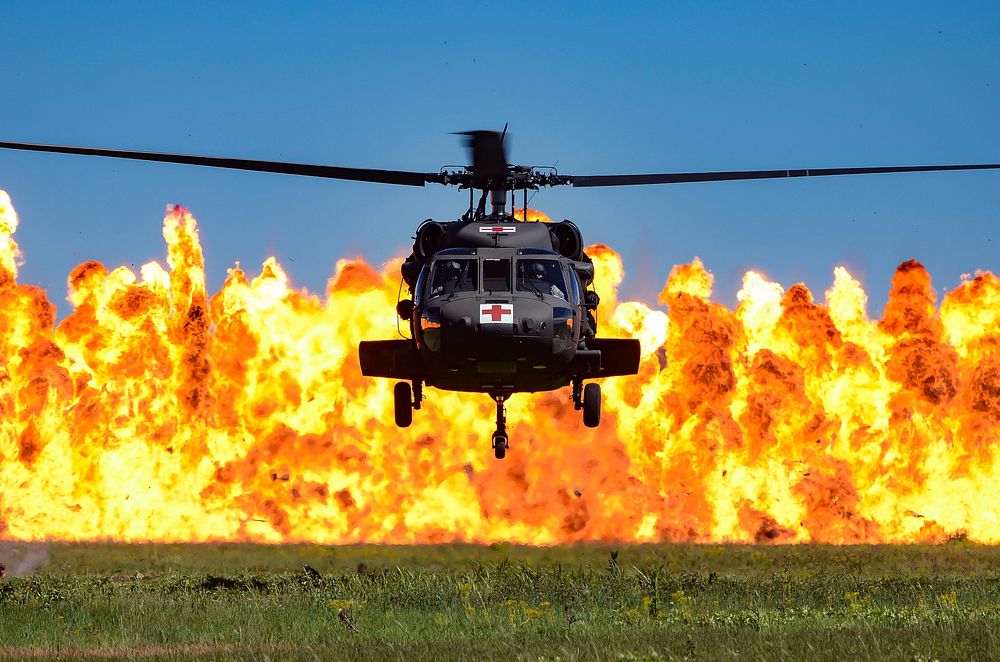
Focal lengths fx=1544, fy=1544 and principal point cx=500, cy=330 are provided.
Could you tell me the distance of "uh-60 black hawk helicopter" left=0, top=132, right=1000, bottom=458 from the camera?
3178cm

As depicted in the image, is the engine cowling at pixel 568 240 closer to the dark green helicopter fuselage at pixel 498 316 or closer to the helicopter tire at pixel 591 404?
the dark green helicopter fuselage at pixel 498 316

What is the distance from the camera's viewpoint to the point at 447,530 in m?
68.8

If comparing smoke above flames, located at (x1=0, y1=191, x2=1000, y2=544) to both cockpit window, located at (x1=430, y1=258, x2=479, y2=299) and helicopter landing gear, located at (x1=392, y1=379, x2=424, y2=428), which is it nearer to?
helicopter landing gear, located at (x1=392, y1=379, x2=424, y2=428)

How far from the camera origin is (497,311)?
3162cm

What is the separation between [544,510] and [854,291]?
56.2 ft

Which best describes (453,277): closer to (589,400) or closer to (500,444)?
(500,444)

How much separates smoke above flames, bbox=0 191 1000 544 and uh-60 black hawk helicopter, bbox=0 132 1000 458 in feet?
84.4

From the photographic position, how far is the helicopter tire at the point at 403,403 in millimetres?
37031

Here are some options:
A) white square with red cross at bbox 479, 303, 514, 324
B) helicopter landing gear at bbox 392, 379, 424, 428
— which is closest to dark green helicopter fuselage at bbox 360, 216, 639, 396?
white square with red cross at bbox 479, 303, 514, 324

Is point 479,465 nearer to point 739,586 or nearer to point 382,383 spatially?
point 382,383

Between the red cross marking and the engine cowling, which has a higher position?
the engine cowling

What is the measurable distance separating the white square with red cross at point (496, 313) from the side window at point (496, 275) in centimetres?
84

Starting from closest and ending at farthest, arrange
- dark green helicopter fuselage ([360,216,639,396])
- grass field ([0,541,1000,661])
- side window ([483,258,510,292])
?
1. grass field ([0,541,1000,661])
2. dark green helicopter fuselage ([360,216,639,396])
3. side window ([483,258,510,292])

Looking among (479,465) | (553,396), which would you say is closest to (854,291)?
(553,396)
